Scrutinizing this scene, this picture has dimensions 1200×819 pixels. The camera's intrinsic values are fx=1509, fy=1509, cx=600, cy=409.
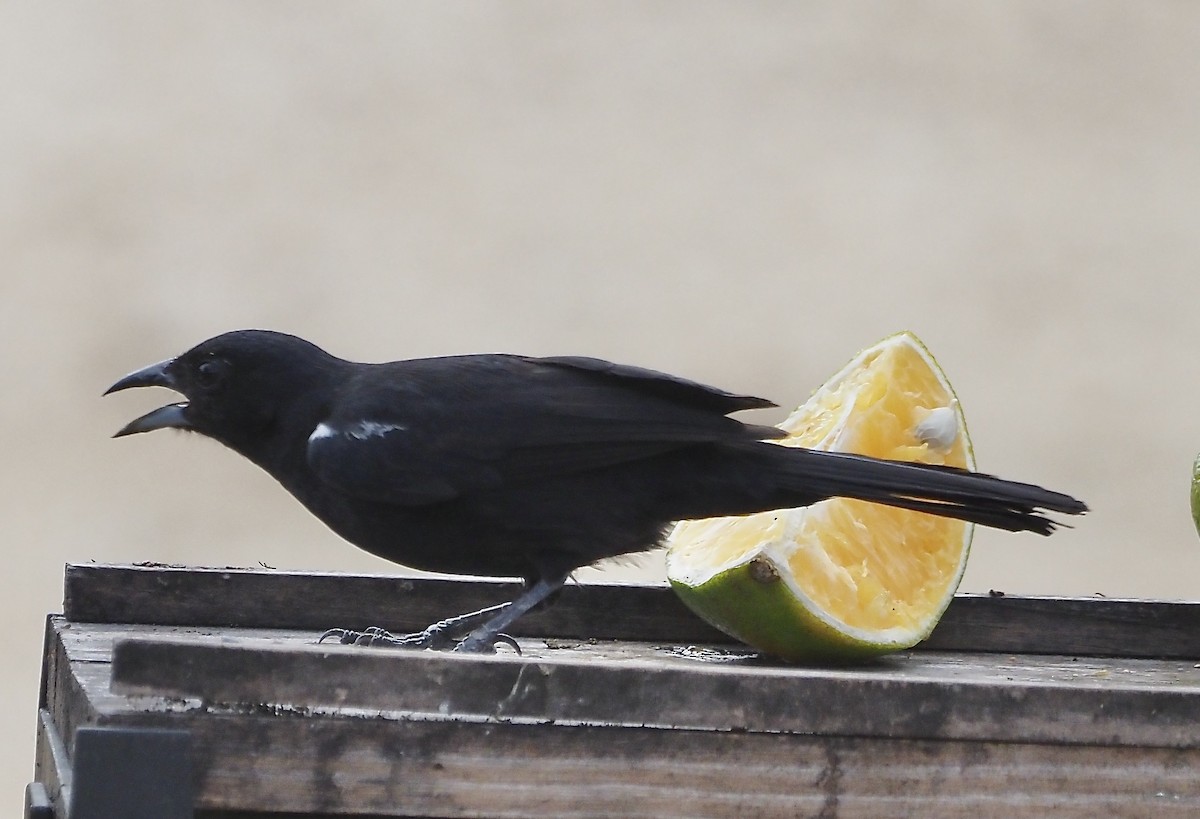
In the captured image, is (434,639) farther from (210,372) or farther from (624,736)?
(624,736)

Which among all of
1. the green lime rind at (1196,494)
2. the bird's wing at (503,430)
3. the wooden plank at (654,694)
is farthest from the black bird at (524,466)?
the wooden plank at (654,694)

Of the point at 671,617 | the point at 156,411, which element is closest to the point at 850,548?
the point at 671,617

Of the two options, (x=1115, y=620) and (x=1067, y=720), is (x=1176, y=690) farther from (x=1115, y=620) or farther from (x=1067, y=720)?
(x=1115, y=620)

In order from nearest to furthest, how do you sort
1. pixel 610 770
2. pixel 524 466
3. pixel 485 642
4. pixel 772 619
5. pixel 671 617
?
pixel 610 770
pixel 772 619
pixel 485 642
pixel 524 466
pixel 671 617

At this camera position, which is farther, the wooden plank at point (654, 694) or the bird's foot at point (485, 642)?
the bird's foot at point (485, 642)

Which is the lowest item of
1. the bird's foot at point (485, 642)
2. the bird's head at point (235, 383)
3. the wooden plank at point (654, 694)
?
the bird's foot at point (485, 642)

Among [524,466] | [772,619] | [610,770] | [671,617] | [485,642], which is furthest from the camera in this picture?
[671,617]

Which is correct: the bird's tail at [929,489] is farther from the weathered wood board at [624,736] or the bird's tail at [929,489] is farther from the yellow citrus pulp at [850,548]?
the weathered wood board at [624,736]

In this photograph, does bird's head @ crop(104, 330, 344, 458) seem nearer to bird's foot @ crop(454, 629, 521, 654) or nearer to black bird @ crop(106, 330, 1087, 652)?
black bird @ crop(106, 330, 1087, 652)

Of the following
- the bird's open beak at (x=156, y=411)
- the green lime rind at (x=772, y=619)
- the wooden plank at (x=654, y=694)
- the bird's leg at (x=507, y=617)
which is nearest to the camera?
the wooden plank at (x=654, y=694)
